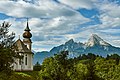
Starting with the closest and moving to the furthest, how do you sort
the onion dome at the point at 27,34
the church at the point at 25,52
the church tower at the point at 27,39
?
1. the church at the point at 25,52
2. the church tower at the point at 27,39
3. the onion dome at the point at 27,34

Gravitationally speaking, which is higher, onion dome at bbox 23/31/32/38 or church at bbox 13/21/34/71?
onion dome at bbox 23/31/32/38

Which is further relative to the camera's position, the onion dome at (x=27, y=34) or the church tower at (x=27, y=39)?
the onion dome at (x=27, y=34)

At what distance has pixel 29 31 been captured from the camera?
159 m

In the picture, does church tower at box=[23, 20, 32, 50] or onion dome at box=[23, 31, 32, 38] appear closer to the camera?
church tower at box=[23, 20, 32, 50]

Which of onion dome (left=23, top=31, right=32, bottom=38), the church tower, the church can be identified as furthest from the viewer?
onion dome (left=23, top=31, right=32, bottom=38)

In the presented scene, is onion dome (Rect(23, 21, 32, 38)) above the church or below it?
above

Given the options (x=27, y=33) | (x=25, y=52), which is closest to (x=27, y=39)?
(x=27, y=33)

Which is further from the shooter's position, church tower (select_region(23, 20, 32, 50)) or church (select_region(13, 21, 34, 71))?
church tower (select_region(23, 20, 32, 50))

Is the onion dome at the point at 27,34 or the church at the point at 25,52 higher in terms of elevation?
the onion dome at the point at 27,34

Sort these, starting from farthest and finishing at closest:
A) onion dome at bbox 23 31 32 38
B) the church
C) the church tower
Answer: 1. onion dome at bbox 23 31 32 38
2. the church tower
3. the church

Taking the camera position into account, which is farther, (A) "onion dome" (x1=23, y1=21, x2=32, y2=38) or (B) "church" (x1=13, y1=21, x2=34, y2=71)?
(A) "onion dome" (x1=23, y1=21, x2=32, y2=38)

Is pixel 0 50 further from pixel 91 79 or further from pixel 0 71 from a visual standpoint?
pixel 91 79

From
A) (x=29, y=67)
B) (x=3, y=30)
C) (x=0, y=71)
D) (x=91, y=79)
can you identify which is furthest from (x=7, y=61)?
(x=29, y=67)

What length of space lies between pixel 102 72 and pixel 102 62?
24.1 feet
